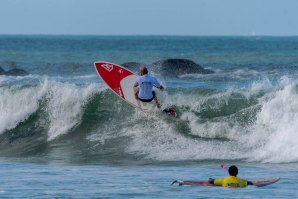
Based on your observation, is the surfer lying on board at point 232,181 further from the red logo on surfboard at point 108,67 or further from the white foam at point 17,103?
the white foam at point 17,103

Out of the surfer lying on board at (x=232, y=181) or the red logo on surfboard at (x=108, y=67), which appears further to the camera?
the red logo on surfboard at (x=108, y=67)

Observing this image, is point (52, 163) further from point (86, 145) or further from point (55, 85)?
point (55, 85)

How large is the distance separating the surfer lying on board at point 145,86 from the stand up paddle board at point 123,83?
2.20ft

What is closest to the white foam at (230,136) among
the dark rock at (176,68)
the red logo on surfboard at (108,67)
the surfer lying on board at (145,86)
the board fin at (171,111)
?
the board fin at (171,111)

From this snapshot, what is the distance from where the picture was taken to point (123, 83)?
74.4ft

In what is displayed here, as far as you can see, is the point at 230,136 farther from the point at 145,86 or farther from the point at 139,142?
the point at 145,86

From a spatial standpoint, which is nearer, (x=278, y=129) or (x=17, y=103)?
(x=278, y=129)

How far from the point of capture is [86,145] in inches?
863

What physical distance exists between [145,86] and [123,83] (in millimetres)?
2165

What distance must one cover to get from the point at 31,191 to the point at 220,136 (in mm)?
7346

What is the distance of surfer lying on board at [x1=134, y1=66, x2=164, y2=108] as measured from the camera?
2044 cm

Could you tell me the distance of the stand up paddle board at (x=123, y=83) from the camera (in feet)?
71.7

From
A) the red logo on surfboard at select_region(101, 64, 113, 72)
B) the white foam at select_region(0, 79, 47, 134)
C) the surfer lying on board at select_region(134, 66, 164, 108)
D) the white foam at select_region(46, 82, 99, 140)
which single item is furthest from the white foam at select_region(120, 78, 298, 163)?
the white foam at select_region(0, 79, 47, 134)

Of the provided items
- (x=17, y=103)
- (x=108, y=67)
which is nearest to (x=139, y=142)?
(x=108, y=67)
